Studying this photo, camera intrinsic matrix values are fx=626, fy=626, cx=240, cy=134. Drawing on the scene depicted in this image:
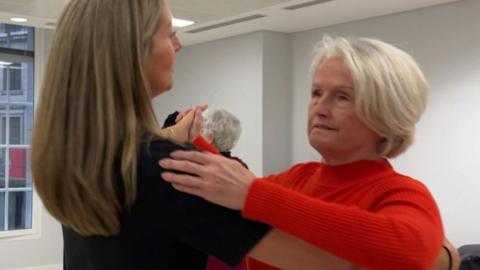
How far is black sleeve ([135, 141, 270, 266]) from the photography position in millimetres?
962

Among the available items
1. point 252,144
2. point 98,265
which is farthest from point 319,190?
point 252,144

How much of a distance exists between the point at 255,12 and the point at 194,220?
454cm

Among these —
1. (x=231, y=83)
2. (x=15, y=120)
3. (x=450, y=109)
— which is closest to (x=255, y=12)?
(x=231, y=83)

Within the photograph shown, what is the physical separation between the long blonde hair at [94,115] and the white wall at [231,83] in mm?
5261

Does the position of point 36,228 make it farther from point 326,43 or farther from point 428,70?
point 326,43

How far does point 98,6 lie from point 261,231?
1.48 ft

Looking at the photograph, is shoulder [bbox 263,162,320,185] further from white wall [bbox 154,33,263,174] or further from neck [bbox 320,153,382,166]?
white wall [bbox 154,33,263,174]

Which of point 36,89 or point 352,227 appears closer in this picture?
point 352,227

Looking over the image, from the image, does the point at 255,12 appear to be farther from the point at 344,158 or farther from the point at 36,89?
the point at 344,158

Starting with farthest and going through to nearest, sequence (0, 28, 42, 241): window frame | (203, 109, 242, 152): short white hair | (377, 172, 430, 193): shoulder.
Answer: (0, 28, 42, 241): window frame
(203, 109, 242, 152): short white hair
(377, 172, 430, 193): shoulder

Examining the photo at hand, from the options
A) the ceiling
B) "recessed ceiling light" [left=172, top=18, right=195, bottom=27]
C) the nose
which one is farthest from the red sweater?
"recessed ceiling light" [left=172, top=18, right=195, bottom=27]

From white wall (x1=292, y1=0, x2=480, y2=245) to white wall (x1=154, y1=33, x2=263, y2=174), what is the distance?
144 centimetres


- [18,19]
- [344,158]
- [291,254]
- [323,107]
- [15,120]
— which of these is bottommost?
[15,120]

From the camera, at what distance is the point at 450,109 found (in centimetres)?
502
